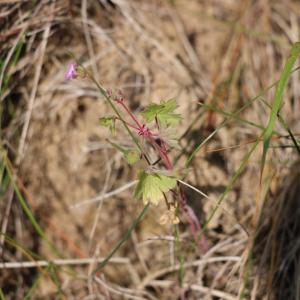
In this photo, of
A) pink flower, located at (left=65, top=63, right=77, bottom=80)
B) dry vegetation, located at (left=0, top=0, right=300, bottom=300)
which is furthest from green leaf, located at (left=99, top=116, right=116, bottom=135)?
dry vegetation, located at (left=0, top=0, right=300, bottom=300)

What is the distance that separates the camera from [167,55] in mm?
2312

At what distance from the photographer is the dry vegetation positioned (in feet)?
6.50

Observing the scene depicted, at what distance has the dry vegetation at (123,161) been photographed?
198 centimetres

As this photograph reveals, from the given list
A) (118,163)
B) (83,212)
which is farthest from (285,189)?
(83,212)

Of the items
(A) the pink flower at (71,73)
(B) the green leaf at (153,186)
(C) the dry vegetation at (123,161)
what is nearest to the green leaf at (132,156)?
(B) the green leaf at (153,186)

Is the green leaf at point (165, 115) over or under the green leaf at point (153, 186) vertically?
over

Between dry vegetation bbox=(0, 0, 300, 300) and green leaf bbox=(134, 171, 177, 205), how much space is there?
1.57ft

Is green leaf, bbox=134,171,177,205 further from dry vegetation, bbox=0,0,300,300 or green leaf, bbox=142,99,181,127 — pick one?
dry vegetation, bbox=0,0,300,300

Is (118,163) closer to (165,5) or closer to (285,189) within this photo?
(285,189)

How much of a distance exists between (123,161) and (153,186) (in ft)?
2.36

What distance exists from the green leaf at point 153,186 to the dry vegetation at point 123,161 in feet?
1.57

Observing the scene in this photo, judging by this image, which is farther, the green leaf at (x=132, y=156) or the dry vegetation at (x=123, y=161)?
the dry vegetation at (x=123, y=161)

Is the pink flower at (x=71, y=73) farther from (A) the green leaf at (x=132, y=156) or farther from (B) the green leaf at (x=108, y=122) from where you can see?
(A) the green leaf at (x=132, y=156)

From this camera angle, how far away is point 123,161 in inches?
85.6
